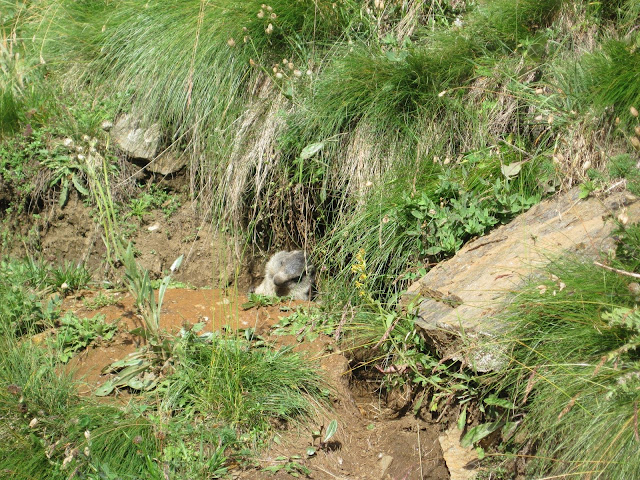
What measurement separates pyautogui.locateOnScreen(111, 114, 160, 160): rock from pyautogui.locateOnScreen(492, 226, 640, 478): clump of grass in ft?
11.4

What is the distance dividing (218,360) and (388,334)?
985 millimetres

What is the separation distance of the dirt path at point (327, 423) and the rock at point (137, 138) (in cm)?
154

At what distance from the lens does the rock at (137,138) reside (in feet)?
18.7

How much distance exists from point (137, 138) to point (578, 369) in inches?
160

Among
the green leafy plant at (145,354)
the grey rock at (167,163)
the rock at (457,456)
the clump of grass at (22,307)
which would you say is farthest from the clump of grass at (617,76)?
the clump of grass at (22,307)

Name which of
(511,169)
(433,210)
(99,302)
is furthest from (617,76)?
(99,302)

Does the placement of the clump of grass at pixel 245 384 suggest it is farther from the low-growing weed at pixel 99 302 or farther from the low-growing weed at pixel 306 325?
the low-growing weed at pixel 99 302

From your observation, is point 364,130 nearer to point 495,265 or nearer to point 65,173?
point 495,265

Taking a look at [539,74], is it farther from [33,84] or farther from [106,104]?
[33,84]

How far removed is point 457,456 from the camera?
11.5 ft

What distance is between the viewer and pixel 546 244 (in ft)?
12.2

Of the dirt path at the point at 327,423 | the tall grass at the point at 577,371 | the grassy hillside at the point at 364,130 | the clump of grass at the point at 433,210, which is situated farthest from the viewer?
the clump of grass at the point at 433,210

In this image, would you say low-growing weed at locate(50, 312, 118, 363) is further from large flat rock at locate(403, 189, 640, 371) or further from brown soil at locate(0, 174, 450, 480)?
large flat rock at locate(403, 189, 640, 371)

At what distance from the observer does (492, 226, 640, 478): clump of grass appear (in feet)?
9.16
